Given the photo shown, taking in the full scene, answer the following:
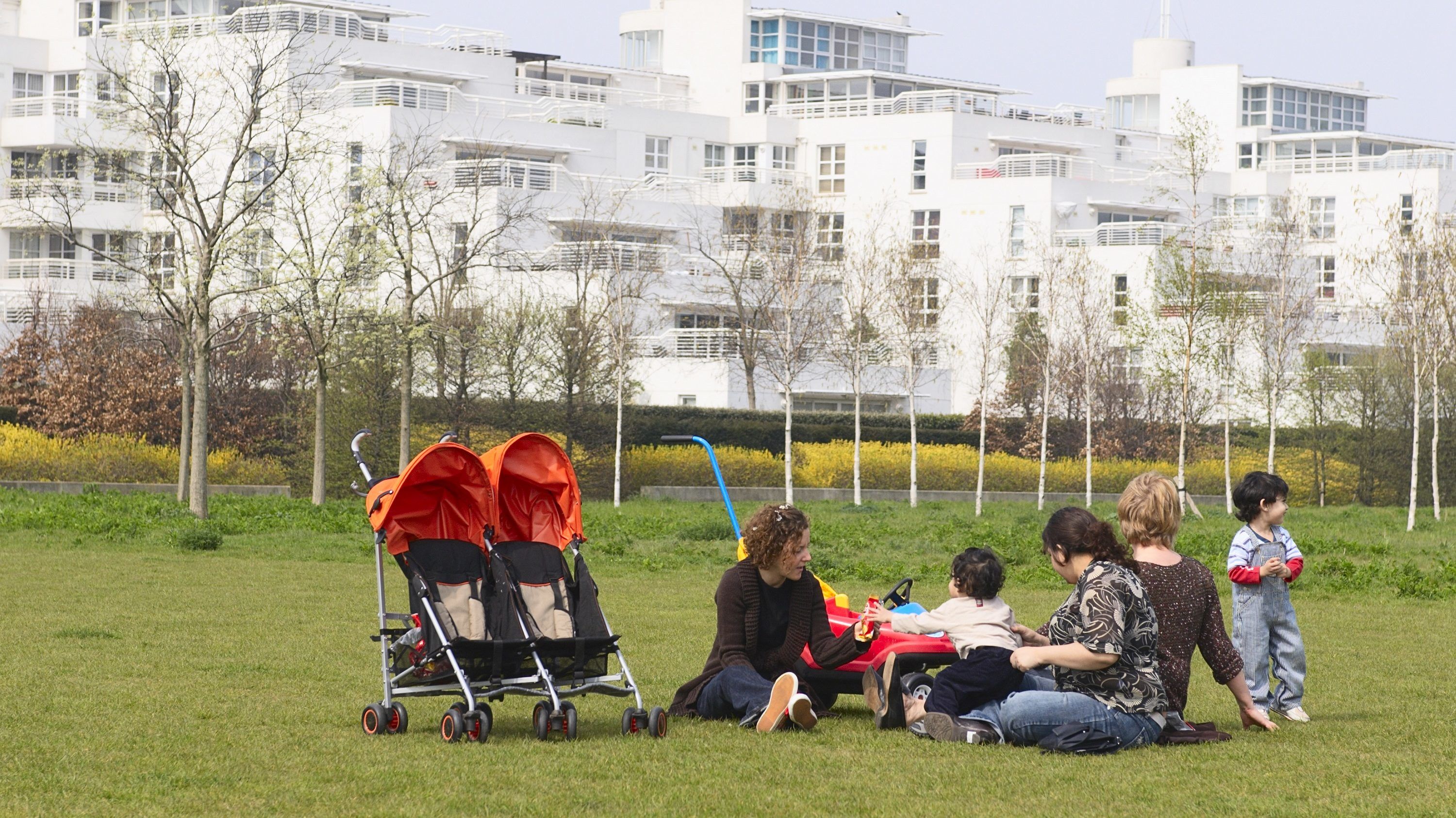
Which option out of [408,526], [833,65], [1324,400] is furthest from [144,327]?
[833,65]

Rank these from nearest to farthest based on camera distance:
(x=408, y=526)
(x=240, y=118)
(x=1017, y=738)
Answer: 1. (x=1017, y=738)
2. (x=408, y=526)
3. (x=240, y=118)

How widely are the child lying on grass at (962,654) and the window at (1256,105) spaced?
9220 cm

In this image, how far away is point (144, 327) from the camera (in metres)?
44.8

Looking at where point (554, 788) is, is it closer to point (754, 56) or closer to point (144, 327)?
point (144, 327)

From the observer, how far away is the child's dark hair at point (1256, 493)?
9.36 metres

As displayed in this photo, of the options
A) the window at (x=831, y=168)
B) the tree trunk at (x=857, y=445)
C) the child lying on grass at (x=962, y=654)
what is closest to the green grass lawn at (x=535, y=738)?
the child lying on grass at (x=962, y=654)

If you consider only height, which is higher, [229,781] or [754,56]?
[754,56]

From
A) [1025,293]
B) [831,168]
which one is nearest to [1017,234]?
[831,168]

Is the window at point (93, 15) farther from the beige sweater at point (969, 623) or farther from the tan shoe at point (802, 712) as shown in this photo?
the tan shoe at point (802, 712)

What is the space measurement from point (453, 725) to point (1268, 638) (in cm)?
448

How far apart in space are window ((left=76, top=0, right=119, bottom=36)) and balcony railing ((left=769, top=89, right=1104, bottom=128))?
2670 cm

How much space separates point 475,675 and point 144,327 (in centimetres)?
3904

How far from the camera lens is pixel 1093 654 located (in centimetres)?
805

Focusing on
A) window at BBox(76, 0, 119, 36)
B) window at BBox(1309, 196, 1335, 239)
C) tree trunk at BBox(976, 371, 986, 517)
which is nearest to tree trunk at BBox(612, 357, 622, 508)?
tree trunk at BBox(976, 371, 986, 517)
